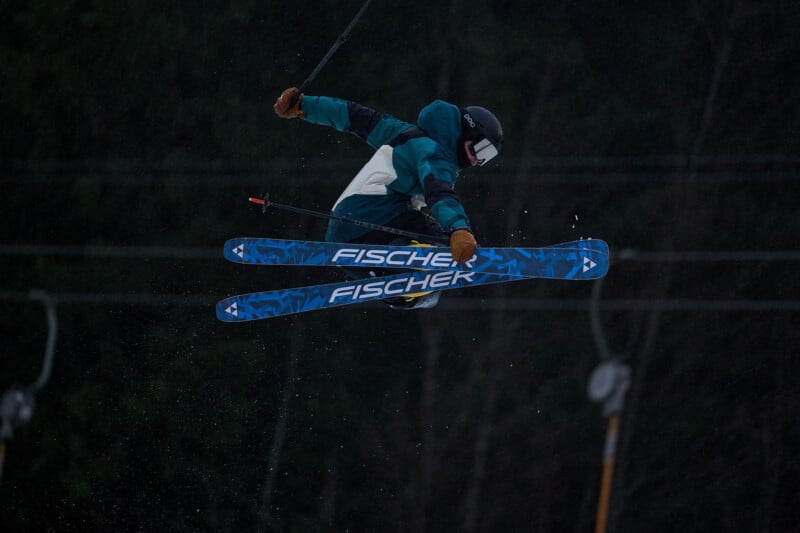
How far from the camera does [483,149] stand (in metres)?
4.48

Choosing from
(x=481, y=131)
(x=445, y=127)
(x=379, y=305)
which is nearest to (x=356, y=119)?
(x=445, y=127)

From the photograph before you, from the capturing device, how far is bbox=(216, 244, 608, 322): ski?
4695 mm

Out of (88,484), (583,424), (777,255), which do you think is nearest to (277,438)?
(88,484)

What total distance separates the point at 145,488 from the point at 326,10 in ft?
12.3

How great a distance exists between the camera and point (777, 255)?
8008 millimetres

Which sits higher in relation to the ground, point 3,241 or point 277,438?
point 3,241

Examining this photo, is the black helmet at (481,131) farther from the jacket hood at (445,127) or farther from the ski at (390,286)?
the ski at (390,286)

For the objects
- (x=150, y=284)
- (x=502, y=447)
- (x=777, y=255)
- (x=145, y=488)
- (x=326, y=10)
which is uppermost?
(x=326, y=10)

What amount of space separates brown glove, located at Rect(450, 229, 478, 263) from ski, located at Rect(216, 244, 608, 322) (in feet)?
1.77

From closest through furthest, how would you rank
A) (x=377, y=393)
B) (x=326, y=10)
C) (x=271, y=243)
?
(x=271, y=243), (x=326, y=10), (x=377, y=393)

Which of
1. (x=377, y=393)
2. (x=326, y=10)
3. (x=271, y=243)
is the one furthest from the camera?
(x=377, y=393)

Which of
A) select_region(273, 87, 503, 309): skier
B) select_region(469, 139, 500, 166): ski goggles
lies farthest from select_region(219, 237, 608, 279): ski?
select_region(469, 139, 500, 166): ski goggles

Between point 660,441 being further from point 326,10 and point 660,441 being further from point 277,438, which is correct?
point 326,10

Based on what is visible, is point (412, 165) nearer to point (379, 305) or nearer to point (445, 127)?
A: point (445, 127)
